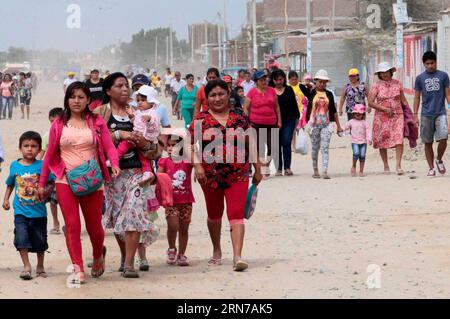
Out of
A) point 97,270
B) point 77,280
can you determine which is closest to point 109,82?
point 97,270

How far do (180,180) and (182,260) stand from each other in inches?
27.1

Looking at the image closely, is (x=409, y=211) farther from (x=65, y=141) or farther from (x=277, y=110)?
(x=65, y=141)

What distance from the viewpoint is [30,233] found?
33.1 feet

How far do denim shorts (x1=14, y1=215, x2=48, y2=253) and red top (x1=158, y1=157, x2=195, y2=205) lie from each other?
1.25 metres

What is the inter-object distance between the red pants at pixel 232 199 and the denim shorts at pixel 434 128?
7.15 meters

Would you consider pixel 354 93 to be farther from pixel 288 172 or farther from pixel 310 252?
pixel 310 252

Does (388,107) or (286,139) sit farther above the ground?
(388,107)

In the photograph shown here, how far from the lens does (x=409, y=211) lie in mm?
13953

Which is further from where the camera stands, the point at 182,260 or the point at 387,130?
the point at 387,130

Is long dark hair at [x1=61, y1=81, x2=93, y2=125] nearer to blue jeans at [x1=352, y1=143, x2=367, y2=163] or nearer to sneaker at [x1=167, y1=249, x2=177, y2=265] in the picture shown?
sneaker at [x1=167, y1=249, x2=177, y2=265]

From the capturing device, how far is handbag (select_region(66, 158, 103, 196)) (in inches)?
374

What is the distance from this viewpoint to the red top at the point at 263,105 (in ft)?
58.3
